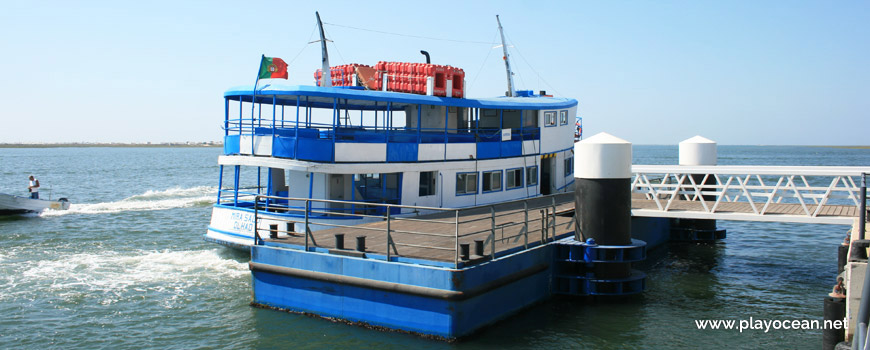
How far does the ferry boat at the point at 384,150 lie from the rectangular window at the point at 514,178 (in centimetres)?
4

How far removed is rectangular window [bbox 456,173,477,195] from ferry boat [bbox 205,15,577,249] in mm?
35

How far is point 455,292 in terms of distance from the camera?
12.0 meters

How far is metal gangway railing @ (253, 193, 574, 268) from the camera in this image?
12.9 meters

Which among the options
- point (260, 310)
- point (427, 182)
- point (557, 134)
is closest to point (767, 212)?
point (557, 134)

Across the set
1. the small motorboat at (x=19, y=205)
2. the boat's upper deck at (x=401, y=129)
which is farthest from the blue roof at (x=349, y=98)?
the small motorboat at (x=19, y=205)

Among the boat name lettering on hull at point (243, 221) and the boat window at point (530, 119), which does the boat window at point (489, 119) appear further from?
the boat name lettering on hull at point (243, 221)

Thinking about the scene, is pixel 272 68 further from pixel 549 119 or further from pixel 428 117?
pixel 549 119

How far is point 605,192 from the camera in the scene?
15.3 metres

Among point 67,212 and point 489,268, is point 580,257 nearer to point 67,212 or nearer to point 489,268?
point 489,268

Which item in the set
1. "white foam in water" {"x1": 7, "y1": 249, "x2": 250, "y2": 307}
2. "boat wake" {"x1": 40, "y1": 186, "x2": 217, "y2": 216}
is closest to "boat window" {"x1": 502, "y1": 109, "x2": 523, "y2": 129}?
"white foam in water" {"x1": 7, "y1": 249, "x2": 250, "y2": 307}

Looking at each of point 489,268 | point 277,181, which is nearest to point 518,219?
point 489,268

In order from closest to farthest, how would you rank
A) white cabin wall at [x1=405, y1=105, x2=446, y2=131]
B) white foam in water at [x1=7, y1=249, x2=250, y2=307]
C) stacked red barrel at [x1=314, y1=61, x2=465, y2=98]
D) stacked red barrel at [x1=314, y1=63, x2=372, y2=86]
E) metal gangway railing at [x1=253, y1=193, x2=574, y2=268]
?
metal gangway railing at [x1=253, y1=193, x2=574, y2=268], white foam in water at [x1=7, y1=249, x2=250, y2=307], stacked red barrel at [x1=314, y1=61, x2=465, y2=98], stacked red barrel at [x1=314, y1=63, x2=372, y2=86], white cabin wall at [x1=405, y1=105, x2=446, y2=131]

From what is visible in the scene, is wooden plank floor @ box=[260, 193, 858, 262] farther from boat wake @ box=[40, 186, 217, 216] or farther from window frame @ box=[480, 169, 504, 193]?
boat wake @ box=[40, 186, 217, 216]

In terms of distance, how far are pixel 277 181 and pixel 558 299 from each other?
10215 mm
